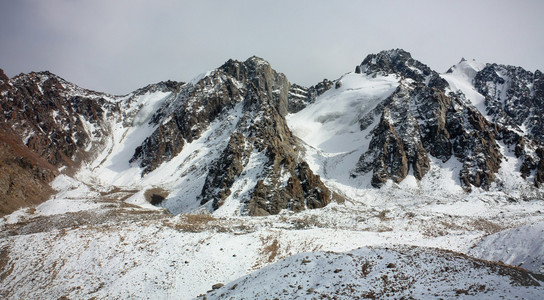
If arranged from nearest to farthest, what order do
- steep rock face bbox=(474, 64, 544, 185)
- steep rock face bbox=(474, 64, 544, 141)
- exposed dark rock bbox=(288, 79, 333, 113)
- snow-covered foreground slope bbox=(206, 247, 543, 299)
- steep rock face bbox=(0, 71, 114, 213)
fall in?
snow-covered foreground slope bbox=(206, 247, 543, 299), steep rock face bbox=(0, 71, 114, 213), steep rock face bbox=(474, 64, 544, 185), steep rock face bbox=(474, 64, 544, 141), exposed dark rock bbox=(288, 79, 333, 113)

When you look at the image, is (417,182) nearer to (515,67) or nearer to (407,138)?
(407,138)

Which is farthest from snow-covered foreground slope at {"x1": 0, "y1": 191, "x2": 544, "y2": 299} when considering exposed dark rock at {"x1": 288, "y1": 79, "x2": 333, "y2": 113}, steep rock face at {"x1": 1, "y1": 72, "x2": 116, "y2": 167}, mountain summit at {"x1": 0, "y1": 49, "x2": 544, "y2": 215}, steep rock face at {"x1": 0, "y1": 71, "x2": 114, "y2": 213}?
exposed dark rock at {"x1": 288, "y1": 79, "x2": 333, "y2": 113}

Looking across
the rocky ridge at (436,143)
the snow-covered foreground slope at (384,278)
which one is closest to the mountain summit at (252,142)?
the rocky ridge at (436,143)

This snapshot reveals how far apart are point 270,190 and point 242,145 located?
19.6 m

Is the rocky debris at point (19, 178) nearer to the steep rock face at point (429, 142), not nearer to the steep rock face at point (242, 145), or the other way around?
the steep rock face at point (242, 145)

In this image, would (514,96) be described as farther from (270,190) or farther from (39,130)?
(39,130)

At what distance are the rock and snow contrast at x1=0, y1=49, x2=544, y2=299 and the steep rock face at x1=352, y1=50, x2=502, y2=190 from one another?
0.51 metres

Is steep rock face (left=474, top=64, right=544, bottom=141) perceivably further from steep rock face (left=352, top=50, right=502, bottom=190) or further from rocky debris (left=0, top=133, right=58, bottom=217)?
rocky debris (left=0, top=133, right=58, bottom=217)

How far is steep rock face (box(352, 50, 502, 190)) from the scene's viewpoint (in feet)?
258

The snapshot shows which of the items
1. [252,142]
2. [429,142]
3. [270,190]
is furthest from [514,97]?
[270,190]

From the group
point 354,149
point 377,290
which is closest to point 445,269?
point 377,290

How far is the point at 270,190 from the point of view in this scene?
57.0 metres

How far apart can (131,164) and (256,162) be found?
190ft

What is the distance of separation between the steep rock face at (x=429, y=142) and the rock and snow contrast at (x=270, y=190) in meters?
0.51
